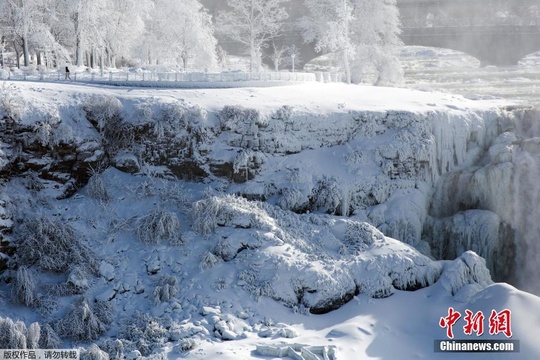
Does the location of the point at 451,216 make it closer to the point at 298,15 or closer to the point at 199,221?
the point at 199,221

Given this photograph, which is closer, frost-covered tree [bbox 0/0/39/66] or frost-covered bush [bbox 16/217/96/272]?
frost-covered bush [bbox 16/217/96/272]

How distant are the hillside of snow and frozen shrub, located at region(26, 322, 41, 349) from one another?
0.20 ft

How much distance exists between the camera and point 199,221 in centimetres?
2348

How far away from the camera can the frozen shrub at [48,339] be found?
62.3 feet

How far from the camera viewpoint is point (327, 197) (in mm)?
25828

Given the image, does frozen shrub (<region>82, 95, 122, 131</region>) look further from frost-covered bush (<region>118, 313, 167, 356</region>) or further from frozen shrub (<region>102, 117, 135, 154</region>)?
frost-covered bush (<region>118, 313, 167, 356</region>)

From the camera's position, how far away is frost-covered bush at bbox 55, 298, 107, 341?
19422 millimetres

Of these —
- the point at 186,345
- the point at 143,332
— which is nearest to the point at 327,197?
the point at 186,345

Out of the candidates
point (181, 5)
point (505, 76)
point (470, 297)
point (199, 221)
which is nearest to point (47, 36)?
point (181, 5)

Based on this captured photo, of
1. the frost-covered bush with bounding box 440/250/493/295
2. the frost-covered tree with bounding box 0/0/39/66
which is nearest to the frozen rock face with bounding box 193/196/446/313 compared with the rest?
the frost-covered bush with bounding box 440/250/493/295

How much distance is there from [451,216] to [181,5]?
2274cm

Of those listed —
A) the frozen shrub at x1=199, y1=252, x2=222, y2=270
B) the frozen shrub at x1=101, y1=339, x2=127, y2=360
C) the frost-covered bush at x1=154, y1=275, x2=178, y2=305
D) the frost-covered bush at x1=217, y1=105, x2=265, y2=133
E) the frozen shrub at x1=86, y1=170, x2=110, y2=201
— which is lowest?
the frozen shrub at x1=101, y1=339, x2=127, y2=360

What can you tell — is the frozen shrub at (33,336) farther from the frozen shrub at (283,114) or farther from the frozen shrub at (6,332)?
the frozen shrub at (283,114)
